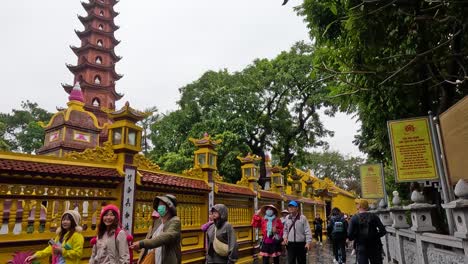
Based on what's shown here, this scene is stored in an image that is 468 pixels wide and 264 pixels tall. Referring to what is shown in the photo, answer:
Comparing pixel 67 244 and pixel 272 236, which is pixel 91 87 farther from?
pixel 67 244

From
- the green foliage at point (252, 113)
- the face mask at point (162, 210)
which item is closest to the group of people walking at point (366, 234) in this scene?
the face mask at point (162, 210)

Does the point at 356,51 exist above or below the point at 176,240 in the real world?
above

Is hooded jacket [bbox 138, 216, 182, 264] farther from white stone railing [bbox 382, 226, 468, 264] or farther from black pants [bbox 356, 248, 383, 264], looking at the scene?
black pants [bbox 356, 248, 383, 264]

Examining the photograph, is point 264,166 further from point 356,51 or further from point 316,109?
point 356,51

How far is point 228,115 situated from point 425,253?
1487 centimetres

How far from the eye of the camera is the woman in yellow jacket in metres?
3.63

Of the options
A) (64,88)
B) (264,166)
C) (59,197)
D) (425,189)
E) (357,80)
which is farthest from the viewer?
(64,88)

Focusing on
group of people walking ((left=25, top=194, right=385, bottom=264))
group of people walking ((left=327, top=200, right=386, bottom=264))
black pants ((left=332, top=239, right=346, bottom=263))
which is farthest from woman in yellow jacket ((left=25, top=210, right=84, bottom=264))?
black pants ((left=332, top=239, right=346, bottom=263))

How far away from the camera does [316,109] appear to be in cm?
2145

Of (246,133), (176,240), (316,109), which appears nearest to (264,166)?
(246,133)

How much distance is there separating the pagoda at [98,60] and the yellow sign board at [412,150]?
23.2 meters

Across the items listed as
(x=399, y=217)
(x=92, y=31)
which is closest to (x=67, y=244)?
(x=399, y=217)

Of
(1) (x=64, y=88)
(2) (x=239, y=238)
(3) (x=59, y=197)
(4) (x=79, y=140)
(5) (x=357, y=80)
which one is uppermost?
(1) (x=64, y=88)

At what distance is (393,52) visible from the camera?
265 inches
